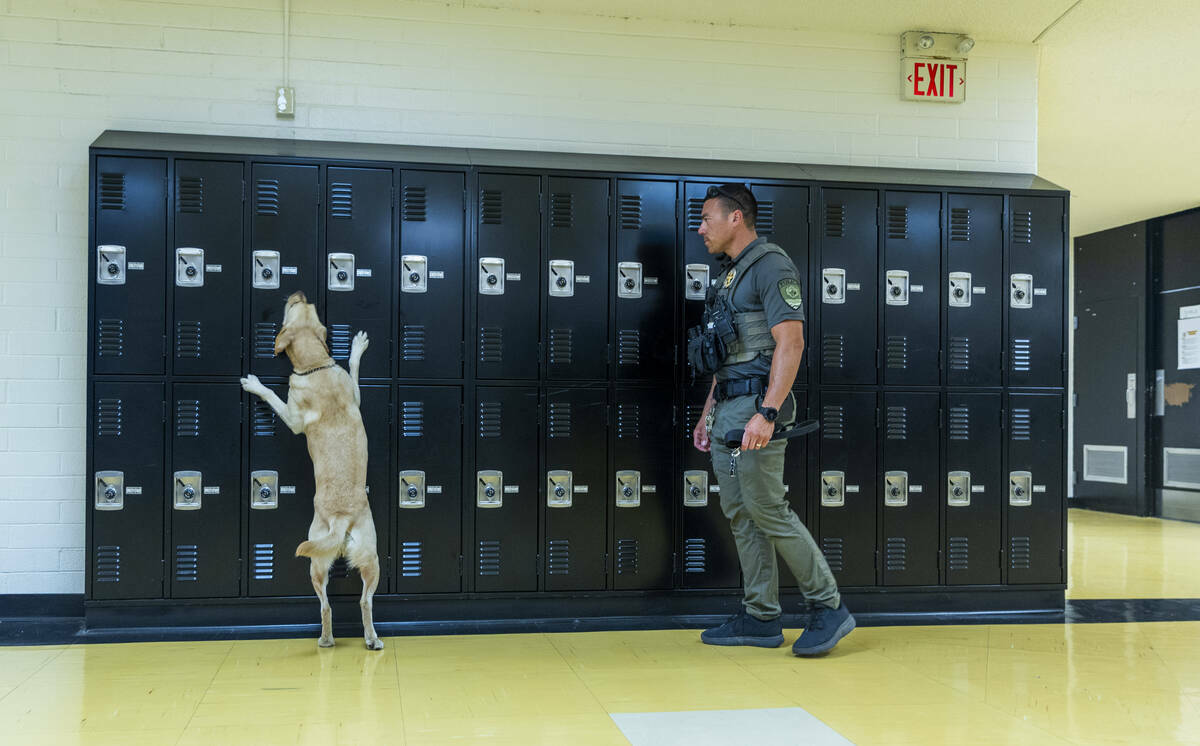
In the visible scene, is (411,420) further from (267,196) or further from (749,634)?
(749,634)

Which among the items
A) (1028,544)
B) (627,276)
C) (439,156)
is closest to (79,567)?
(439,156)

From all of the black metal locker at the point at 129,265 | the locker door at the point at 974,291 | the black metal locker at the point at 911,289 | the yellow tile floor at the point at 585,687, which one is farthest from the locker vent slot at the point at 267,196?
the locker door at the point at 974,291

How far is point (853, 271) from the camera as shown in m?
4.81

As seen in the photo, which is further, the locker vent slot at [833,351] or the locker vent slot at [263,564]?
the locker vent slot at [833,351]

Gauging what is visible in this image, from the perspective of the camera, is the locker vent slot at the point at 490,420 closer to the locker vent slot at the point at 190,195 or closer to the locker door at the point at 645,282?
the locker door at the point at 645,282

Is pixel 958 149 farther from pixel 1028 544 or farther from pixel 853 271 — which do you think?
pixel 1028 544

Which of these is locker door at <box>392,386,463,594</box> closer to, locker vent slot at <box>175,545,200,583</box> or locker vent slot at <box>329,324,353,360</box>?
locker vent slot at <box>329,324,353,360</box>

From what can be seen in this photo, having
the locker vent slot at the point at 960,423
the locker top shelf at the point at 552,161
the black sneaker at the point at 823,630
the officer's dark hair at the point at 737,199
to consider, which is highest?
the locker top shelf at the point at 552,161

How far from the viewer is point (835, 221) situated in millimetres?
4809

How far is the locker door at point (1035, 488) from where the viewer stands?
494 cm

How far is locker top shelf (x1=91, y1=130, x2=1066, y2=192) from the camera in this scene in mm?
4383

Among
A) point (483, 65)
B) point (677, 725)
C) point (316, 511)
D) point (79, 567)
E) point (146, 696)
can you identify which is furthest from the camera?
point (483, 65)

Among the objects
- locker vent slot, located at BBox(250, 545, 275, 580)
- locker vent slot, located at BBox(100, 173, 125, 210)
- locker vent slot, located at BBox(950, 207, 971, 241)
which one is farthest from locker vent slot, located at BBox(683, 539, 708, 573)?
locker vent slot, located at BBox(100, 173, 125, 210)

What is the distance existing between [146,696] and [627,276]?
2667mm
